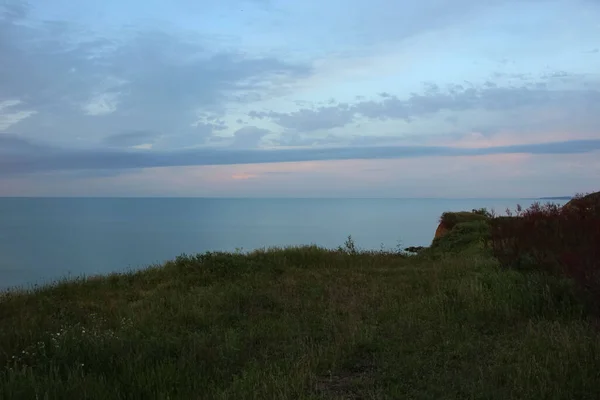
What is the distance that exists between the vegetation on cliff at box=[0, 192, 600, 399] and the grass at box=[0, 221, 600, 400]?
0.02 meters

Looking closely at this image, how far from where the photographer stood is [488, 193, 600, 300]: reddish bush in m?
5.97

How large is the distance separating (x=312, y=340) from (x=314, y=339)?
19cm

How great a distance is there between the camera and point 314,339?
250 inches

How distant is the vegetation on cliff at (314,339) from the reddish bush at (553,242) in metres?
0.21

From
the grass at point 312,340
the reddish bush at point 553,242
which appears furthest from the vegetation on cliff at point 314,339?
the reddish bush at point 553,242

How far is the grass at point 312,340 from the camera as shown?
4.38 m

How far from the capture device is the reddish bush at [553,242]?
19.6ft

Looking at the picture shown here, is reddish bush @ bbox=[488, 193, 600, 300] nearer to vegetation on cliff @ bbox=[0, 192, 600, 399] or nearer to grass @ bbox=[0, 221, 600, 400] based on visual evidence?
vegetation on cliff @ bbox=[0, 192, 600, 399]

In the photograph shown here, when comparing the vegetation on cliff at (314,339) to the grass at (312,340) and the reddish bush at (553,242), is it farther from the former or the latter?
the reddish bush at (553,242)

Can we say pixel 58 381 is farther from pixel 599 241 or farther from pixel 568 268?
pixel 599 241

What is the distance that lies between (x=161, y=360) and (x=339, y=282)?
5642 millimetres

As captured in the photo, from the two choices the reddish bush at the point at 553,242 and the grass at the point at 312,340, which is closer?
the grass at the point at 312,340

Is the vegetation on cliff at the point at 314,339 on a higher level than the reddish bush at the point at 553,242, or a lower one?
lower

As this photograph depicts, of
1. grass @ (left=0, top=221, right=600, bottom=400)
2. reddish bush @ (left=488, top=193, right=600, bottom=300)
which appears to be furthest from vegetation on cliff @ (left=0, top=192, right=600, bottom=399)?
reddish bush @ (left=488, top=193, right=600, bottom=300)
